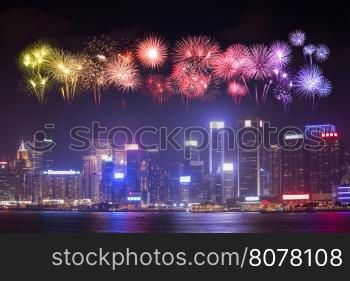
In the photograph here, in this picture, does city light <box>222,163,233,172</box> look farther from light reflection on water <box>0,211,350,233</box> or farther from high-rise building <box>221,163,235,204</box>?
light reflection on water <box>0,211,350,233</box>

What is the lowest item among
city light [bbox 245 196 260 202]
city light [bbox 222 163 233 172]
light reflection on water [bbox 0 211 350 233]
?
light reflection on water [bbox 0 211 350 233]

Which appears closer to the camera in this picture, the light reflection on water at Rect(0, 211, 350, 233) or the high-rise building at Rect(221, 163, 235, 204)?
the light reflection on water at Rect(0, 211, 350, 233)

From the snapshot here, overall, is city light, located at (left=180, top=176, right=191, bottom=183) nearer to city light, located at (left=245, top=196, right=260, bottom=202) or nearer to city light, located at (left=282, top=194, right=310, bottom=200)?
city light, located at (left=245, top=196, right=260, bottom=202)

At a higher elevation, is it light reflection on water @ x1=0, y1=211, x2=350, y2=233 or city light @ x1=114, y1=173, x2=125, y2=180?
city light @ x1=114, y1=173, x2=125, y2=180

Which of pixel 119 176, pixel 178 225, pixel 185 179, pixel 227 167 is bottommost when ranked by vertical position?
pixel 178 225

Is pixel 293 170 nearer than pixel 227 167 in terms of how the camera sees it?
No

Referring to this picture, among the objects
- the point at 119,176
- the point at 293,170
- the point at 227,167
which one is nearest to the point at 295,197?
the point at 293,170

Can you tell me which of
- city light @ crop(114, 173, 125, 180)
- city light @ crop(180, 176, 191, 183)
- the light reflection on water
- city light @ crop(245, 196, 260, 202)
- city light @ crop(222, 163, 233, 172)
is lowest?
the light reflection on water

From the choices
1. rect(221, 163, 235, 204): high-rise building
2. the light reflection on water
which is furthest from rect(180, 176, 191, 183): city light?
the light reflection on water

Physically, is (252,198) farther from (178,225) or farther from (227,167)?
(178,225)
